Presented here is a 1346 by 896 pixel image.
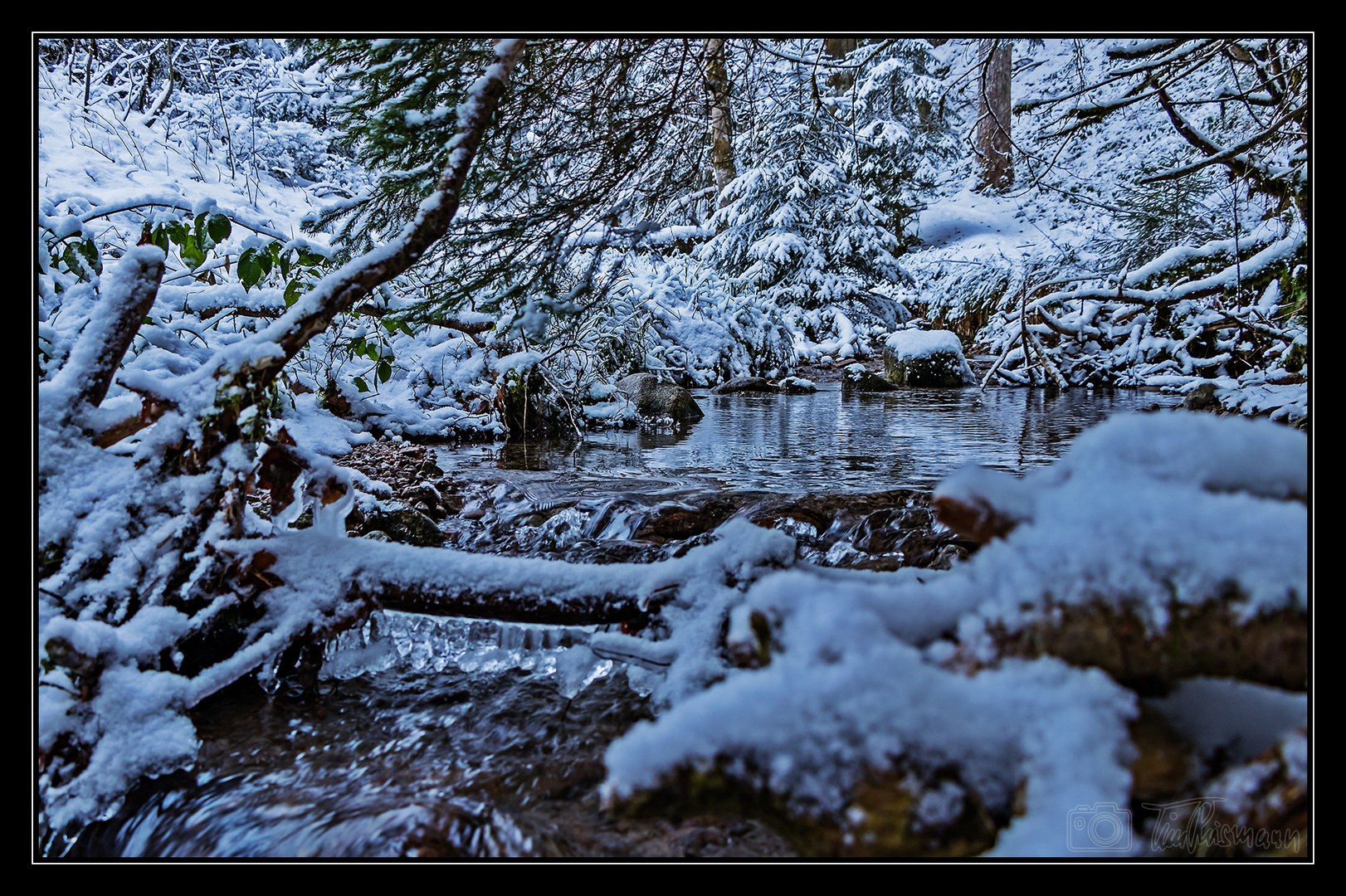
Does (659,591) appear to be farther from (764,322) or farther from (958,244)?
(958,244)

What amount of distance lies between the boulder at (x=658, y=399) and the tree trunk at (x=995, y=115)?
359 cm

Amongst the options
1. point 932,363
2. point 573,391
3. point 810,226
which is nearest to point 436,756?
point 573,391

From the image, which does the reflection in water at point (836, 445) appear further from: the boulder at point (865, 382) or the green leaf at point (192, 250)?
the green leaf at point (192, 250)

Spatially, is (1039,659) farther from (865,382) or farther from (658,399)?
(865,382)

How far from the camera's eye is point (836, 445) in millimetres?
5641

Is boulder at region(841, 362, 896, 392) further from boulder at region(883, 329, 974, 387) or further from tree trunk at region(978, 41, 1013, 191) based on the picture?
tree trunk at region(978, 41, 1013, 191)

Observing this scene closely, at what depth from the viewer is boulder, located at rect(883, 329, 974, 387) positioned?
1034 cm
